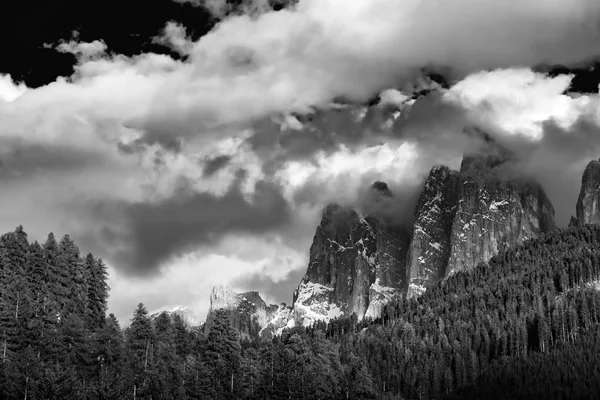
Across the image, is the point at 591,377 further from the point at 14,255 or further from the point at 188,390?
the point at 14,255

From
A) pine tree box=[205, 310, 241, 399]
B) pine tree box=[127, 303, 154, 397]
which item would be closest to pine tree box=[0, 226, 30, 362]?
pine tree box=[127, 303, 154, 397]

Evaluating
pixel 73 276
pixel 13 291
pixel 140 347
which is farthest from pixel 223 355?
pixel 13 291

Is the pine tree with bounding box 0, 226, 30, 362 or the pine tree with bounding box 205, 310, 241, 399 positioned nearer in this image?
the pine tree with bounding box 0, 226, 30, 362

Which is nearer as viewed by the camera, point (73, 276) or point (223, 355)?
point (73, 276)

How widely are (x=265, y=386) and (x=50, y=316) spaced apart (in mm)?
49473

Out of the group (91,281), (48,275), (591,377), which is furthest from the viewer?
(591,377)

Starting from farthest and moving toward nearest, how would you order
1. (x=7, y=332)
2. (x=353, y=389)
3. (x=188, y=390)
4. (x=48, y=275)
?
(x=353, y=389), (x=48, y=275), (x=188, y=390), (x=7, y=332)

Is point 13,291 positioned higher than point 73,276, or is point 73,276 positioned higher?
point 73,276

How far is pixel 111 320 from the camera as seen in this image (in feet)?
482

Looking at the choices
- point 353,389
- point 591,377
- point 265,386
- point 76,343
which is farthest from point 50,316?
point 591,377

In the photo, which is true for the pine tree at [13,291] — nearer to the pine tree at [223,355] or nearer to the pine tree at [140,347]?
the pine tree at [140,347]

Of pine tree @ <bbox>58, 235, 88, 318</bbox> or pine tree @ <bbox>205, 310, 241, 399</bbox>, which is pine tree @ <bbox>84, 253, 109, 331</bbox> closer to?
pine tree @ <bbox>58, 235, 88, 318</bbox>

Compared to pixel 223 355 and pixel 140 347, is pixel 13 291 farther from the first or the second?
pixel 223 355

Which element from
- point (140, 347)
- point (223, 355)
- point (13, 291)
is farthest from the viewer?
point (223, 355)
